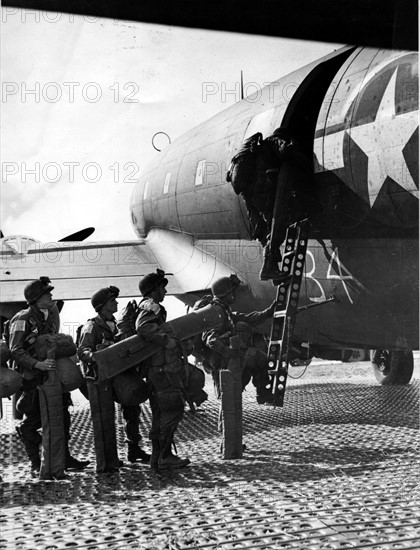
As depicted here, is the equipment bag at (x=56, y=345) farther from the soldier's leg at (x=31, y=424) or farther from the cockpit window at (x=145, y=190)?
the cockpit window at (x=145, y=190)

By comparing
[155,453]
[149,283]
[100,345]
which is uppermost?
[149,283]

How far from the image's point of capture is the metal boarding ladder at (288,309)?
7.70 m

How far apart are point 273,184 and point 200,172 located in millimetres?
2678

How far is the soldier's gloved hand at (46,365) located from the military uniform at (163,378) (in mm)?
810

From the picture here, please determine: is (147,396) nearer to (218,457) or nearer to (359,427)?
(218,457)

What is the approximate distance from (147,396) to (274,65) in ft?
14.1

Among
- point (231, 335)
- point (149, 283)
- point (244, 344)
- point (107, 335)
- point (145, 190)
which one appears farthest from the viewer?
point (145, 190)

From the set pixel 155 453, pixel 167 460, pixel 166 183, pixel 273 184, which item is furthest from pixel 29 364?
pixel 166 183

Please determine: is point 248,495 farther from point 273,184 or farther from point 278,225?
point 273,184

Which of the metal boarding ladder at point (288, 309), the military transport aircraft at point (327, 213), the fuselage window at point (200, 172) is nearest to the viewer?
the military transport aircraft at point (327, 213)

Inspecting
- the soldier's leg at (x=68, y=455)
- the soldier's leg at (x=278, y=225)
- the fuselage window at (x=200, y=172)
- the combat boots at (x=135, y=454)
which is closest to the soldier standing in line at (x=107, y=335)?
the combat boots at (x=135, y=454)

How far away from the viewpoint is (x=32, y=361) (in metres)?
6.18

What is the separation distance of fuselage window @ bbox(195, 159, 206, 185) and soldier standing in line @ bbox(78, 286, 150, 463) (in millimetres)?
3699

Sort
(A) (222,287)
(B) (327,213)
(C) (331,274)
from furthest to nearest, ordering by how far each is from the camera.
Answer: (C) (331,274), (B) (327,213), (A) (222,287)
